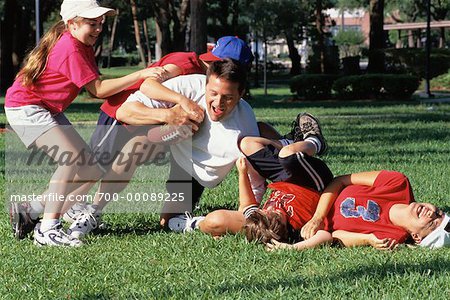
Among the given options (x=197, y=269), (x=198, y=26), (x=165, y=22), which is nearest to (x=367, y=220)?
(x=197, y=269)

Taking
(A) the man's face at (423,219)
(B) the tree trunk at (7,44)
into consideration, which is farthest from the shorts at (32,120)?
(B) the tree trunk at (7,44)

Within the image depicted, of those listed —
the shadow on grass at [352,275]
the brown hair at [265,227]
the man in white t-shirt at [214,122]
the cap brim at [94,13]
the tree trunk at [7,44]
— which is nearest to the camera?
the shadow on grass at [352,275]

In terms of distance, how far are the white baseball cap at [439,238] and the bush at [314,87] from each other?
21.9 m

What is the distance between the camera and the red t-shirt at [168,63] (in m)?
6.09

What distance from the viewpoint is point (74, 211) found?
6.29 metres

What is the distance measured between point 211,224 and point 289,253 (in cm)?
74

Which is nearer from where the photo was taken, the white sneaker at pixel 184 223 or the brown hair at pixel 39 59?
the brown hair at pixel 39 59

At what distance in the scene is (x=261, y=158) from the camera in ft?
18.6

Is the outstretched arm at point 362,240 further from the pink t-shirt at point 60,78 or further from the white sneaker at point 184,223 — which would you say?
the pink t-shirt at point 60,78

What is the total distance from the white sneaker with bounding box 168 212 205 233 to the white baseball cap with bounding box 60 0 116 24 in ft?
4.82

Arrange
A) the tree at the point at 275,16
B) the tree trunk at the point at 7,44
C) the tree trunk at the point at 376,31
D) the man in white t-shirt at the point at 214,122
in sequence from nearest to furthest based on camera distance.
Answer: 1. the man in white t-shirt at the point at 214,122
2. the tree trunk at the point at 376,31
3. the tree trunk at the point at 7,44
4. the tree at the point at 275,16

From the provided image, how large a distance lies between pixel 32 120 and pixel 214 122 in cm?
118

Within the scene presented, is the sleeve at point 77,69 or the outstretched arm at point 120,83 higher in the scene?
the sleeve at point 77,69

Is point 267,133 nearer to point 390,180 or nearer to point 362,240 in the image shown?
point 390,180
